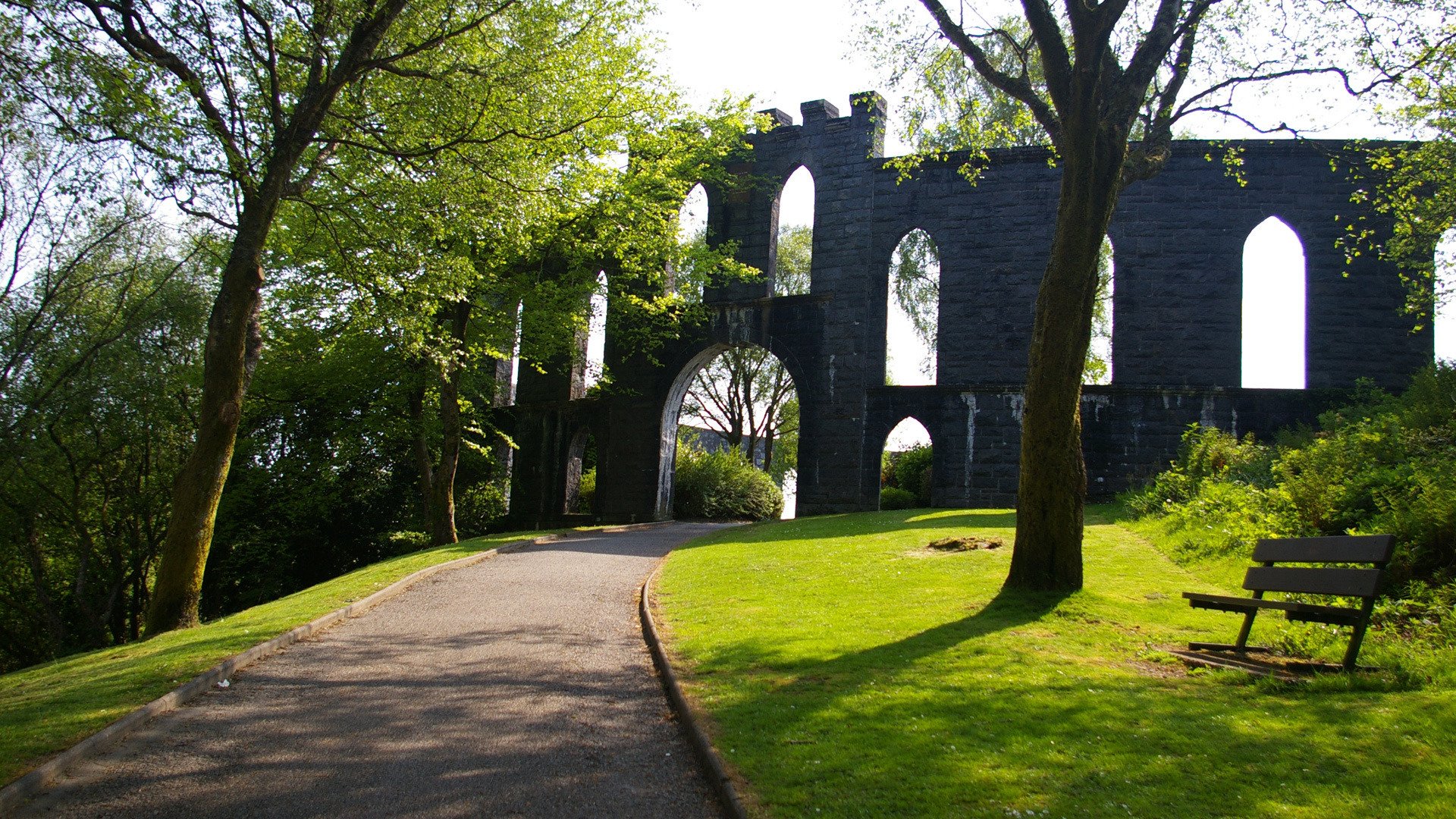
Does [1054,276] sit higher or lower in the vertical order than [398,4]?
lower

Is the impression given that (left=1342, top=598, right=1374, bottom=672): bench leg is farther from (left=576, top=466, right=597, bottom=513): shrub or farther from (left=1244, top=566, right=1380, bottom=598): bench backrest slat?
(left=576, top=466, right=597, bottom=513): shrub

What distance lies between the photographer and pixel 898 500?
85.2ft

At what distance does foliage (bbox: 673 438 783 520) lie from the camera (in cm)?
2639

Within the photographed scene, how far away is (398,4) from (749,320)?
14097 millimetres

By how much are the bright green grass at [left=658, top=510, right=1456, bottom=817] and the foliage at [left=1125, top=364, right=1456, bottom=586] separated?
1833 millimetres

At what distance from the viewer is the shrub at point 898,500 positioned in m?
25.8

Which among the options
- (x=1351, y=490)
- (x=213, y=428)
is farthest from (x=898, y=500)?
(x=213, y=428)

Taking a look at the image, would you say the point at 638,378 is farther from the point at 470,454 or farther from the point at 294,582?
the point at 294,582

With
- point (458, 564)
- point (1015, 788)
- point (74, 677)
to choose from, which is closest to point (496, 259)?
point (458, 564)

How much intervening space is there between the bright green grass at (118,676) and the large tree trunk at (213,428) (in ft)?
2.02

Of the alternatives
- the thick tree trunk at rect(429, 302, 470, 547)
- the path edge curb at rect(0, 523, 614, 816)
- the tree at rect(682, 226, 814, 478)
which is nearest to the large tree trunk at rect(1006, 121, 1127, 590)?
the path edge curb at rect(0, 523, 614, 816)

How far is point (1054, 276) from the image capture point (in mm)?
9750

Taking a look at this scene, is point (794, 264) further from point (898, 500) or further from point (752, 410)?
point (898, 500)

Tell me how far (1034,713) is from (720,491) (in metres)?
20.8
